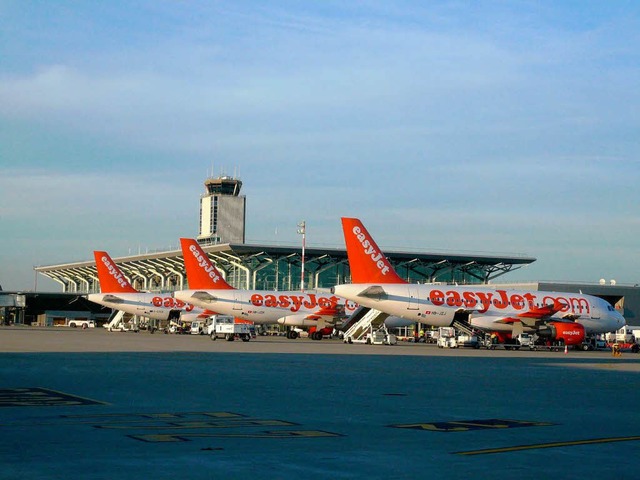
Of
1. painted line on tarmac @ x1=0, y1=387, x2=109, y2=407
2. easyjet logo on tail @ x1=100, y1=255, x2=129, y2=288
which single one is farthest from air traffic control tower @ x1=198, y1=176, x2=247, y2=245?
painted line on tarmac @ x1=0, y1=387, x2=109, y2=407

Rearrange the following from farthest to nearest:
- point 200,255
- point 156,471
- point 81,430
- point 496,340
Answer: point 200,255 → point 496,340 → point 81,430 → point 156,471

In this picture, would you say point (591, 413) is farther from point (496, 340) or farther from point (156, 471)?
point (496, 340)

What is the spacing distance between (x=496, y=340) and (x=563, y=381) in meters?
41.6

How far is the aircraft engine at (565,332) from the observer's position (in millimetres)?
71125

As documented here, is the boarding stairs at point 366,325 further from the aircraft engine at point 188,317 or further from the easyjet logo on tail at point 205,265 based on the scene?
the aircraft engine at point 188,317

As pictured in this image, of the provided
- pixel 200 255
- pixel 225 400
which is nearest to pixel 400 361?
pixel 225 400

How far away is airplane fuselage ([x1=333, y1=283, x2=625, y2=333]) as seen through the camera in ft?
230

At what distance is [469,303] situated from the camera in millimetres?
73500

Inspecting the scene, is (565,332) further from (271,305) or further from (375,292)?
(271,305)

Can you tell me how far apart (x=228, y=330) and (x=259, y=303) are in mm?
11188

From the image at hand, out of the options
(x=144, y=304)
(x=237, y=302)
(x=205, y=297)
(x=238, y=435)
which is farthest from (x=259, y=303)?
(x=238, y=435)

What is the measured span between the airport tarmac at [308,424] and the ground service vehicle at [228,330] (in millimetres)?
43474

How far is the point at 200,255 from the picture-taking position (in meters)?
94.4

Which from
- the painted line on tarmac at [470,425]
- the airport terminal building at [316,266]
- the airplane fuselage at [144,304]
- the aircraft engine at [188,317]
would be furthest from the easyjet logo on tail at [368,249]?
the airport terminal building at [316,266]
